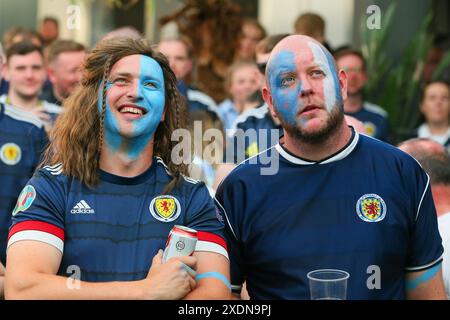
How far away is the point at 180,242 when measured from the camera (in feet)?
12.1

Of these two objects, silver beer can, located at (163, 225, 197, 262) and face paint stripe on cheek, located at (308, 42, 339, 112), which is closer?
silver beer can, located at (163, 225, 197, 262)

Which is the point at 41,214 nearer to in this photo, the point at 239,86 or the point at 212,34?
the point at 239,86

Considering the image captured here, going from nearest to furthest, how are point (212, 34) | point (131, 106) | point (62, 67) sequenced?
point (131, 106) → point (62, 67) → point (212, 34)

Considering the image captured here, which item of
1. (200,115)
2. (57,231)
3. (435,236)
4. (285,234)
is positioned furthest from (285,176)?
(200,115)

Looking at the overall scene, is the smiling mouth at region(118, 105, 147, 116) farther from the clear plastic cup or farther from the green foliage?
the green foliage

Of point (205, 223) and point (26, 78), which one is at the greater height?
point (26, 78)

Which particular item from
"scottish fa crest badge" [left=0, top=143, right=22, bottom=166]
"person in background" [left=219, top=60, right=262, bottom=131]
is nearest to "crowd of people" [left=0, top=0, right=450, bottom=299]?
"scottish fa crest badge" [left=0, top=143, right=22, bottom=166]

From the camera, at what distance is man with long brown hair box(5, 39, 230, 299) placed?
12.2ft

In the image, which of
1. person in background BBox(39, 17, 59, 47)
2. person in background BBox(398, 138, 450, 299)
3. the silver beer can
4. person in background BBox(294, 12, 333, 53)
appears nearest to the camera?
the silver beer can

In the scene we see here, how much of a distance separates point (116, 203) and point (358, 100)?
518cm

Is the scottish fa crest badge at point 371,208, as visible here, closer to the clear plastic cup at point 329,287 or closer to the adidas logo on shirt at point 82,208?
the clear plastic cup at point 329,287

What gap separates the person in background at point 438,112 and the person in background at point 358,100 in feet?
1.81

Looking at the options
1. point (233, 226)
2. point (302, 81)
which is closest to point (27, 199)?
point (233, 226)

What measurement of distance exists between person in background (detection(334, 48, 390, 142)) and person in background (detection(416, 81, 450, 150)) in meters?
0.55
